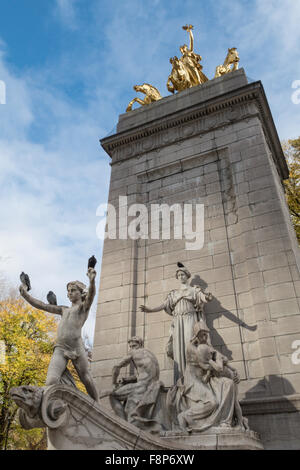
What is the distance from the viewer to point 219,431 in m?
6.14

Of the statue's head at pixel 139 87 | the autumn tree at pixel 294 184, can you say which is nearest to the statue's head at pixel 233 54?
the statue's head at pixel 139 87

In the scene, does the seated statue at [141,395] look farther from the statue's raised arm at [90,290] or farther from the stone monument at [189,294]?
the statue's raised arm at [90,290]

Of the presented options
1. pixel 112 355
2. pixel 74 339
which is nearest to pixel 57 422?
pixel 74 339

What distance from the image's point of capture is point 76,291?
7.66 meters

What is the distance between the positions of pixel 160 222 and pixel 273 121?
19.1 ft

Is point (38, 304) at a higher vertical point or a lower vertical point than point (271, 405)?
higher

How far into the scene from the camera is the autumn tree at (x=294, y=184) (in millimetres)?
20328

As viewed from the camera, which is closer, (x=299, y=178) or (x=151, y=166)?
(x=151, y=166)

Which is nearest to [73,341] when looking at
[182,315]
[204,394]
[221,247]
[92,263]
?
[92,263]

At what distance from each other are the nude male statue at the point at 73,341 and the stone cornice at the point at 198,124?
8.00 metres

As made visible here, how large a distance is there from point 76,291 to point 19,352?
1432 centimetres

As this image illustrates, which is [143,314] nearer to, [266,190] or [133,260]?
[133,260]

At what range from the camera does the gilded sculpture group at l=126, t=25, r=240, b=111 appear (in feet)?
49.4

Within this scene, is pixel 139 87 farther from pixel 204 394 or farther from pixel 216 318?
pixel 204 394
